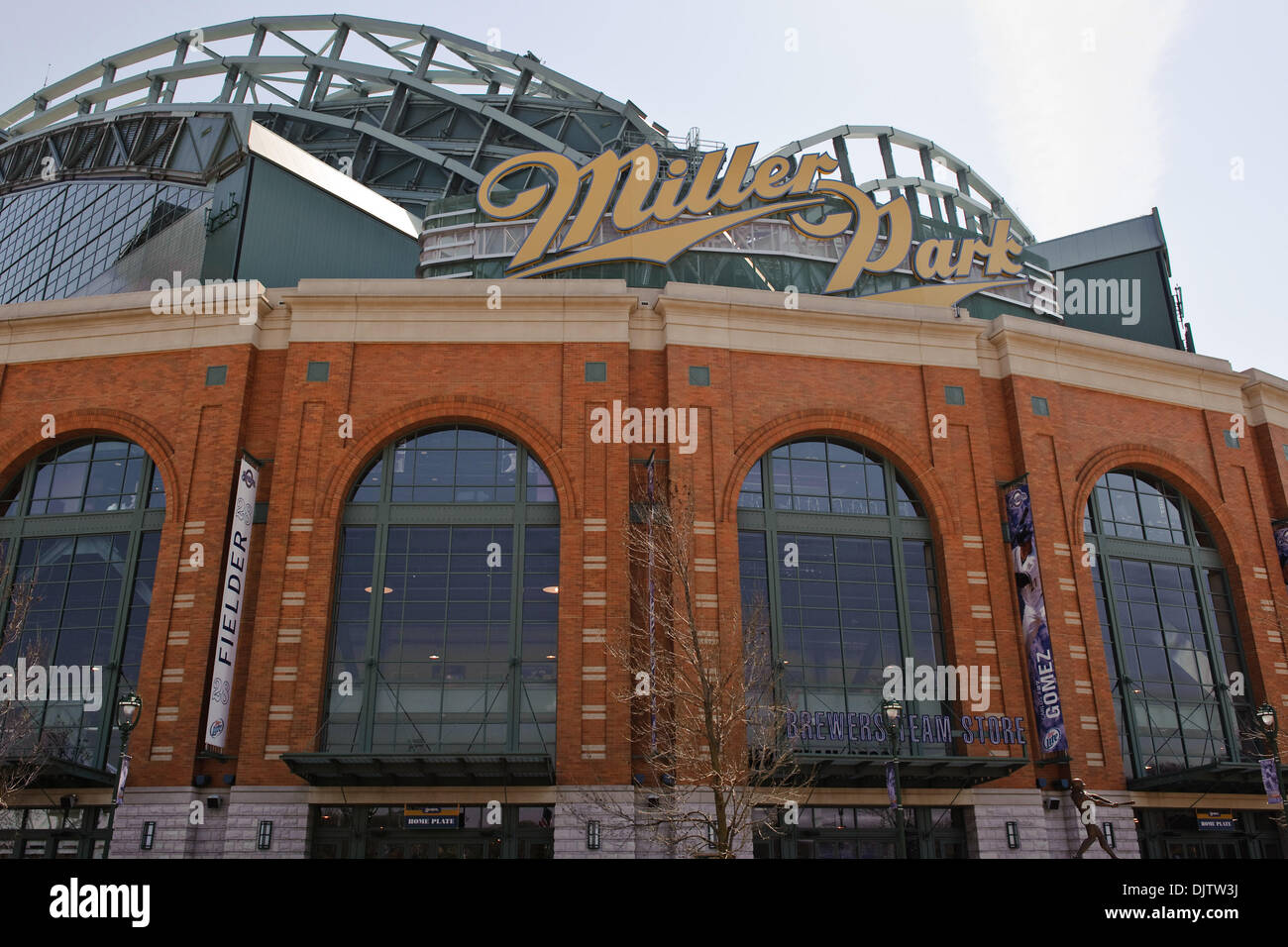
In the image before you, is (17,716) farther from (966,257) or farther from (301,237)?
(966,257)

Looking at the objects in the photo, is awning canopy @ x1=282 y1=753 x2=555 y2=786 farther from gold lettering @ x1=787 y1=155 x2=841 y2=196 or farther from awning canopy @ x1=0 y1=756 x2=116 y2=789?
gold lettering @ x1=787 y1=155 x2=841 y2=196

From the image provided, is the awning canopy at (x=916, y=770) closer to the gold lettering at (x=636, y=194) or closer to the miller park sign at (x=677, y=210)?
the miller park sign at (x=677, y=210)

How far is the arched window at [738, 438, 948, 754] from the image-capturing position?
26.8 meters

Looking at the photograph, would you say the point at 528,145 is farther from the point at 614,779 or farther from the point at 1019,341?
the point at 614,779

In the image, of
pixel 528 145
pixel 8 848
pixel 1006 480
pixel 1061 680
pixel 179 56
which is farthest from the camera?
pixel 179 56

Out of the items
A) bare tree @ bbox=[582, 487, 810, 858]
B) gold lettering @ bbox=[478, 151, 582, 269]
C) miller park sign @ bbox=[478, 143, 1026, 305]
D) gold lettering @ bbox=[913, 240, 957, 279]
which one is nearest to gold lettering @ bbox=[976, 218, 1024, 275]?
gold lettering @ bbox=[913, 240, 957, 279]

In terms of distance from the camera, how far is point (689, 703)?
24.1 m

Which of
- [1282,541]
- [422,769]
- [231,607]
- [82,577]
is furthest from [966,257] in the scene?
[82,577]

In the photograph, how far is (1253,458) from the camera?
110ft

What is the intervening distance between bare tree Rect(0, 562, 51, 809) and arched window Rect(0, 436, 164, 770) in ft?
0.24

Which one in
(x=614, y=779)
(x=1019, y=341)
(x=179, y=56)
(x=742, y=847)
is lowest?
(x=742, y=847)
